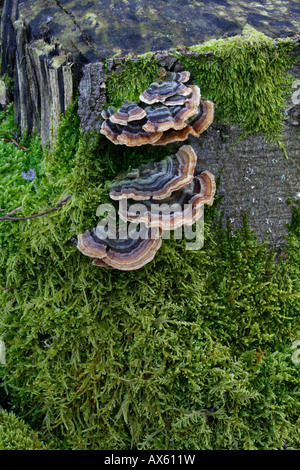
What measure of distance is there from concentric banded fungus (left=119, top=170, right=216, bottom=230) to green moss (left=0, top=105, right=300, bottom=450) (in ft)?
1.29

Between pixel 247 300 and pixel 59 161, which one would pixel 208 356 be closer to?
pixel 247 300

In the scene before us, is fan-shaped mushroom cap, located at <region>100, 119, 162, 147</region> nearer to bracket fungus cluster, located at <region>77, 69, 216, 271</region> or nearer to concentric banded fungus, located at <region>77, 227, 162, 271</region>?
bracket fungus cluster, located at <region>77, 69, 216, 271</region>

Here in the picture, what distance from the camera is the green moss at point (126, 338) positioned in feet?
8.26

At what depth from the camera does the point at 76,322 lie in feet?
8.61

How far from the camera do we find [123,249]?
2391mm

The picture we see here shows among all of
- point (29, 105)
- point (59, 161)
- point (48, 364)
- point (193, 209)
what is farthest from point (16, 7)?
point (48, 364)

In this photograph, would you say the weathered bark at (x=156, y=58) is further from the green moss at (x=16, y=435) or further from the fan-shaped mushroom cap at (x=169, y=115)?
the green moss at (x=16, y=435)

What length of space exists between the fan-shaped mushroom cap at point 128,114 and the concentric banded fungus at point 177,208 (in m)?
0.54

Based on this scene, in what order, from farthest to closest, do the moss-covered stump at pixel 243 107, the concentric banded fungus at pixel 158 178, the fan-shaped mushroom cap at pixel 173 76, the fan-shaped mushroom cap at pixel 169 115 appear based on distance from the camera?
the moss-covered stump at pixel 243 107 → the fan-shaped mushroom cap at pixel 173 76 → the concentric banded fungus at pixel 158 178 → the fan-shaped mushroom cap at pixel 169 115

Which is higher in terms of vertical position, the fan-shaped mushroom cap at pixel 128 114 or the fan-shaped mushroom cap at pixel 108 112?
the fan-shaped mushroom cap at pixel 128 114

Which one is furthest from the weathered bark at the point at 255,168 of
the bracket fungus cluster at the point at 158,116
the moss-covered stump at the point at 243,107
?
the bracket fungus cluster at the point at 158,116

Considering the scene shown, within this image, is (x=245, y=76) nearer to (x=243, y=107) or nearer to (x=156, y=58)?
(x=243, y=107)

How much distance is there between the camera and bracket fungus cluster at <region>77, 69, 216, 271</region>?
228cm

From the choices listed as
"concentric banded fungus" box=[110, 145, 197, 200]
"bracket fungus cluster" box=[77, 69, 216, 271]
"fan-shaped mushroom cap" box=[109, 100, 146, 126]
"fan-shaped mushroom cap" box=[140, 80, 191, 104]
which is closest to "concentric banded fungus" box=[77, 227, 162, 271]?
"bracket fungus cluster" box=[77, 69, 216, 271]
